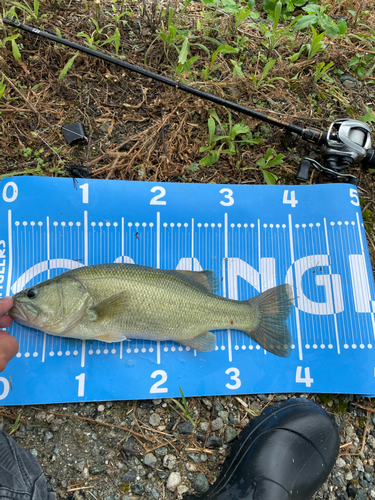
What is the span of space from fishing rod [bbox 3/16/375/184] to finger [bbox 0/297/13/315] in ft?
8.57

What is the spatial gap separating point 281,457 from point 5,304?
281cm

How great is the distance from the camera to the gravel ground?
9.20 feet

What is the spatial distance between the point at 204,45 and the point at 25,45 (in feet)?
6.76

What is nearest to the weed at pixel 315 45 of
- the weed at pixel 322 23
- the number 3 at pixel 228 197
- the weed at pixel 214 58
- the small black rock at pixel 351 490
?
the weed at pixel 322 23

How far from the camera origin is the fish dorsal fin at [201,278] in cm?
Answer: 302

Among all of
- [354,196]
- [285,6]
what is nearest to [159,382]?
[354,196]

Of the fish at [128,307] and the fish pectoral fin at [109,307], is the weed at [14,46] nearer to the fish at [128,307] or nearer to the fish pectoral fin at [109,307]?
the fish at [128,307]

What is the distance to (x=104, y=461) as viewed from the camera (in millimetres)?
2842

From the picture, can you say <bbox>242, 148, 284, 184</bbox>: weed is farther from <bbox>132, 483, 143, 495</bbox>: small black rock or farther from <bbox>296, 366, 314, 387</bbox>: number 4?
<bbox>132, 483, 143, 495</bbox>: small black rock

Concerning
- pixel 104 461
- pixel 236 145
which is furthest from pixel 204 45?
pixel 104 461


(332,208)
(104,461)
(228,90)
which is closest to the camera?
(104,461)

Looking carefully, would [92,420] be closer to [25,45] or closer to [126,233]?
[126,233]

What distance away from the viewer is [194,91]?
3381mm

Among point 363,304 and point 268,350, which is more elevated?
point 363,304
